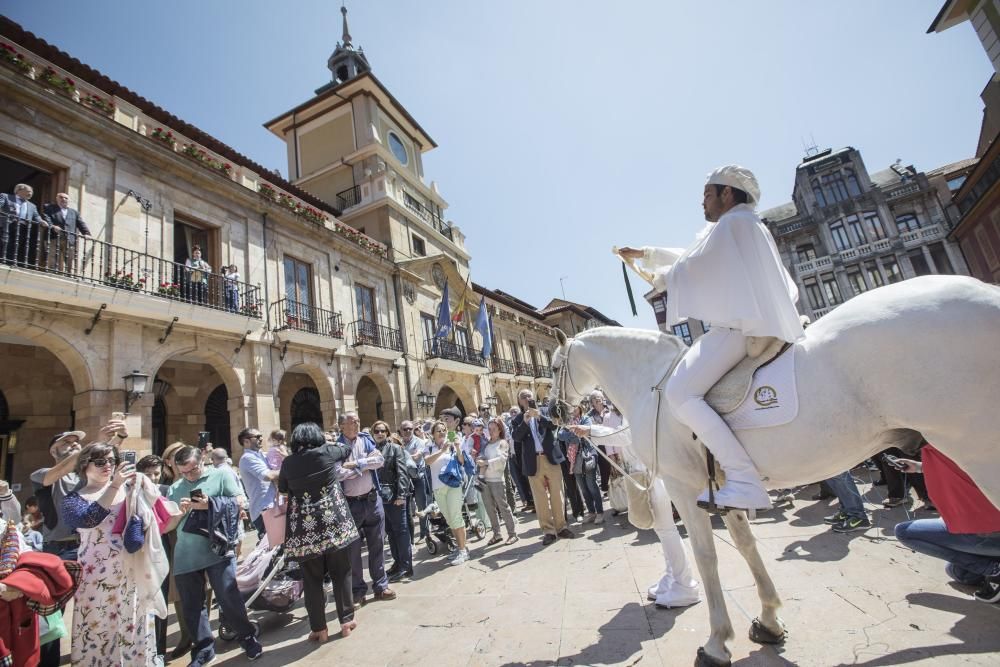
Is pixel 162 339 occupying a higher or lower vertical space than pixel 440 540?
higher

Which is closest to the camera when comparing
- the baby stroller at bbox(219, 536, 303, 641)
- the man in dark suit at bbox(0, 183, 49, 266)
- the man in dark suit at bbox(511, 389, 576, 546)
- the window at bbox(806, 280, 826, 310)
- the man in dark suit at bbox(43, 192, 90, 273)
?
the baby stroller at bbox(219, 536, 303, 641)

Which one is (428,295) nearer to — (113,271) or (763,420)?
(113,271)

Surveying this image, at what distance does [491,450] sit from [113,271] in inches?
304

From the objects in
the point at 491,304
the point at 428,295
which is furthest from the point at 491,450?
the point at 491,304

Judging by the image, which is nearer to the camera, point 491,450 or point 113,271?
point 491,450

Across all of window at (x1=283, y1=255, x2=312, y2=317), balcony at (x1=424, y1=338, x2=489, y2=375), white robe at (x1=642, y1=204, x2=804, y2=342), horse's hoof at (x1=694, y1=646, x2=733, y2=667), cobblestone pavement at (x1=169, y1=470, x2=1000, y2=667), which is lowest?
cobblestone pavement at (x1=169, y1=470, x2=1000, y2=667)

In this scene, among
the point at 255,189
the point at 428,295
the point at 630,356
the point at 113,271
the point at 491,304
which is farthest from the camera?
the point at 491,304

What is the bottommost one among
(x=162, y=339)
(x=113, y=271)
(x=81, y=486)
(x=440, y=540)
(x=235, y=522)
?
(x=440, y=540)

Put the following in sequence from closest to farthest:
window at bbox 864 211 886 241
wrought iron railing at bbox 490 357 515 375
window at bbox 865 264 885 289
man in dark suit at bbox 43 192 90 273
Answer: man in dark suit at bbox 43 192 90 273, wrought iron railing at bbox 490 357 515 375, window at bbox 865 264 885 289, window at bbox 864 211 886 241

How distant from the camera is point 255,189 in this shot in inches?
460

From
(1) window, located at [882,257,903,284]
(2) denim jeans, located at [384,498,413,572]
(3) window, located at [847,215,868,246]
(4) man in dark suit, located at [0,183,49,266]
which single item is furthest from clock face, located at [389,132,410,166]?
(1) window, located at [882,257,903,284]

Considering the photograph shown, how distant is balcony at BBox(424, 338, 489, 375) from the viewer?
1636 centimetres

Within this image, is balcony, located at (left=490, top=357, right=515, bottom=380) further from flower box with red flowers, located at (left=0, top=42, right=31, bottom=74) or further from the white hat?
the white hat

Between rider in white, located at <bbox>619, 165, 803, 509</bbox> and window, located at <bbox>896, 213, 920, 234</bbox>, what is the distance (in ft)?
109
